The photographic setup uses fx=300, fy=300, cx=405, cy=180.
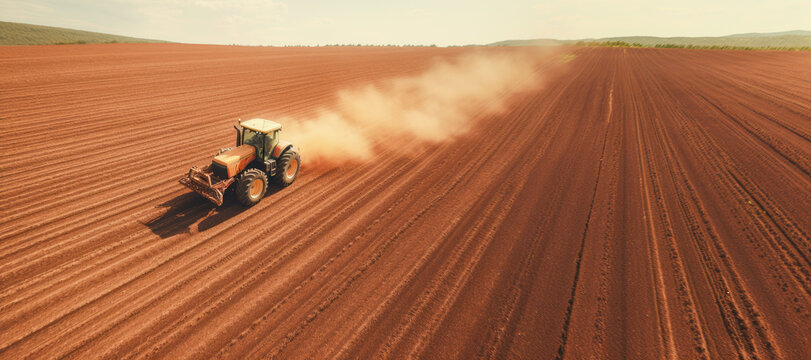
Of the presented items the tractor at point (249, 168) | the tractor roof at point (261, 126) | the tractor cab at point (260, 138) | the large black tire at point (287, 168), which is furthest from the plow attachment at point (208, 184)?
the tractor roof at point (261, 126)

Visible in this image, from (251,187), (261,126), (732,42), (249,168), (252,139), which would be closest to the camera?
(251,187)

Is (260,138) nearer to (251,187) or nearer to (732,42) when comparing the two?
(251,187)

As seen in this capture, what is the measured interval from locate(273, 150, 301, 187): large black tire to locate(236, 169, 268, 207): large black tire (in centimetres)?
41

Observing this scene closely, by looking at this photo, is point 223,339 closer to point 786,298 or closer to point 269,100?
point 786,298

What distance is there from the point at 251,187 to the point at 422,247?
3.89m

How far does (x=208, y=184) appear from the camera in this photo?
6.12 metres

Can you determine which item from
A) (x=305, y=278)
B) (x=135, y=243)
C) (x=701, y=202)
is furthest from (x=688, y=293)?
(x=135, y=243)

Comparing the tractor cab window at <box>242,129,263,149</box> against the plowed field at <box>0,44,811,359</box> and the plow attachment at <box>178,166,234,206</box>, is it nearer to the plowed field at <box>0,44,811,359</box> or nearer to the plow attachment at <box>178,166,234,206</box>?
the plow attachment at <box>178,166,234,206</box>

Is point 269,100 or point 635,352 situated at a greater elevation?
point 269,100

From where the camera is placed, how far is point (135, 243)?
18.2 ft

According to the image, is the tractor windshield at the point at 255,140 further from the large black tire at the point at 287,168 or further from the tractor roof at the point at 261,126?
the large black tire at the point at 287,168

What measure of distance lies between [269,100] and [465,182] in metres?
12.2

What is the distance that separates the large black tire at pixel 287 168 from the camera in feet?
23.7

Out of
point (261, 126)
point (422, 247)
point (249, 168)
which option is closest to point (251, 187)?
point (249, 168)
